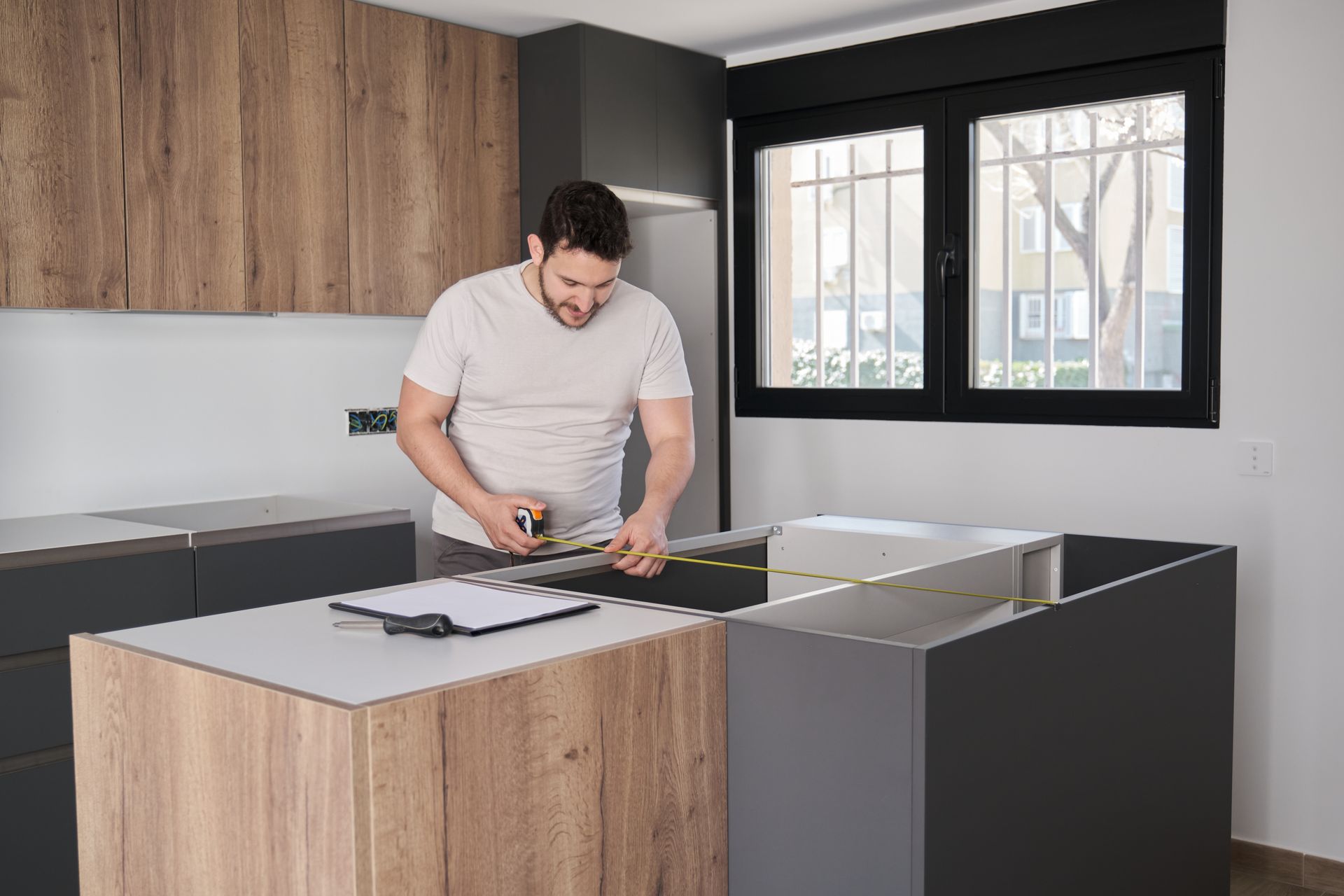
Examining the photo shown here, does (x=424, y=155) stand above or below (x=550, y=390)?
above

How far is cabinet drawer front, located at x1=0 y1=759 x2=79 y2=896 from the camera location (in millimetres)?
2531

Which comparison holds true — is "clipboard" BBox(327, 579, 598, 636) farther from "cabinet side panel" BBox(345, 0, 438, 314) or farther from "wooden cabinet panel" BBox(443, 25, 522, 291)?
"wooden cabinet panel" BBox(443, 25, 522, 291)

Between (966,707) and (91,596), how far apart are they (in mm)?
2048

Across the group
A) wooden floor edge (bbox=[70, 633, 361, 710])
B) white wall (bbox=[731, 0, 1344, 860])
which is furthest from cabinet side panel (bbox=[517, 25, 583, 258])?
wooden floor edge (bbox=[70, 633, 361, 710])

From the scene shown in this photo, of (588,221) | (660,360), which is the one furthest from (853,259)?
(588,221)

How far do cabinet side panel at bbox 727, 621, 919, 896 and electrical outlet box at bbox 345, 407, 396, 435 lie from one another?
8.20 feet

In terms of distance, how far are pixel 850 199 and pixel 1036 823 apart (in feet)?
9.18

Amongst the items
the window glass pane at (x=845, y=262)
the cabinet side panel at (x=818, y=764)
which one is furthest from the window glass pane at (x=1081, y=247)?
the cabinet side panel at (x=818, y=764)

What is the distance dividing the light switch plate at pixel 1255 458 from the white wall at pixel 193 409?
2.48m

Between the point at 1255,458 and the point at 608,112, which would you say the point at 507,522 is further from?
the point at 1255,458

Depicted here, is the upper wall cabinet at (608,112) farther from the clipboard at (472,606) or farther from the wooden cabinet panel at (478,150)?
the clipboard at (472,606)

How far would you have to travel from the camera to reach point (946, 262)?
3812 mm

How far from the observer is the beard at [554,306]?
245 centimetres

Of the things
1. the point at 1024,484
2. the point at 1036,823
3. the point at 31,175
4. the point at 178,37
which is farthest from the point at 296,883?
the point at 1024,484
